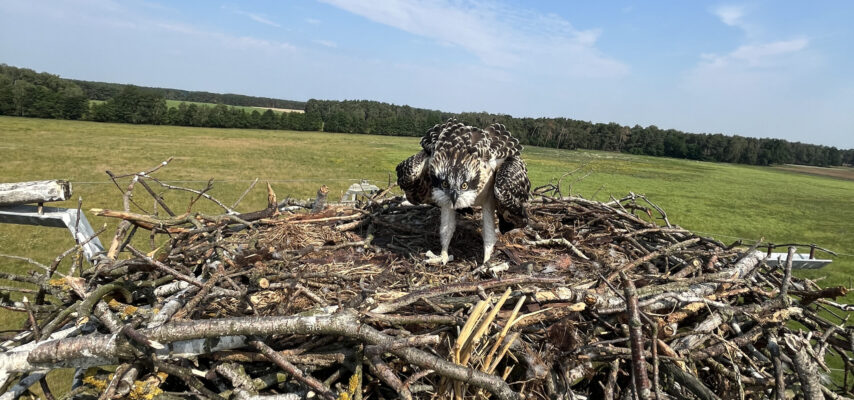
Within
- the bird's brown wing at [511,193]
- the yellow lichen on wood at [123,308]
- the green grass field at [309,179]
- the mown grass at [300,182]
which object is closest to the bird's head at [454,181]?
the bird's brown wing at [511,193]

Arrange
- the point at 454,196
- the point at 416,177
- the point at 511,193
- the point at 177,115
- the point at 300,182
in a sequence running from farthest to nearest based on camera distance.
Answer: the point at 177,115
the point at 300,182
the point at 416,177
the point at 511,193
the point at 454,196

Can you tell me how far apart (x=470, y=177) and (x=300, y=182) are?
76.6ft

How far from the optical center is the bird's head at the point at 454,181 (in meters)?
3.38

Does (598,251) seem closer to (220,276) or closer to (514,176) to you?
(514,176)

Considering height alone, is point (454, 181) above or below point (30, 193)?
above

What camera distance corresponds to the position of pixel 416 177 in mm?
3844

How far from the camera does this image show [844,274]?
12.6 meters

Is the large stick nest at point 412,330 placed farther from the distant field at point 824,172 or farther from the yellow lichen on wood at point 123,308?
the distant field at point 824,172

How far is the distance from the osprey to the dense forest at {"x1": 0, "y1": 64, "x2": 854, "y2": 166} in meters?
40.1

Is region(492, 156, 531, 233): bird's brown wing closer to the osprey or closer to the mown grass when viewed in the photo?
the osprey

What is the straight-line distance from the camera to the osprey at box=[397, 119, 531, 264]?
345cm

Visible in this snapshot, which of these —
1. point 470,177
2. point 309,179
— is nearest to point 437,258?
point 470,177

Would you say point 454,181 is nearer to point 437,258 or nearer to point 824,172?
point 437,258

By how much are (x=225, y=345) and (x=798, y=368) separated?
289 cm
